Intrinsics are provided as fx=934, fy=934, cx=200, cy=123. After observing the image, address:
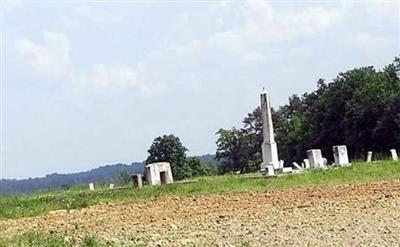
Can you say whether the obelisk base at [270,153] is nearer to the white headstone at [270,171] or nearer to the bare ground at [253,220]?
the white headstone at [270,171]

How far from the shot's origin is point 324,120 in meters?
65.1

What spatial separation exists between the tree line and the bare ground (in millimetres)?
33687

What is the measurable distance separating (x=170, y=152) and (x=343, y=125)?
12.4 metres

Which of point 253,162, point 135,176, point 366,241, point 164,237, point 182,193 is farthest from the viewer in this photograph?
point 253,162

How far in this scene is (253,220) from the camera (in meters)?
13.7

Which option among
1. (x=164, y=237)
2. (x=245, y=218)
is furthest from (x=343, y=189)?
(x=164, y=237)

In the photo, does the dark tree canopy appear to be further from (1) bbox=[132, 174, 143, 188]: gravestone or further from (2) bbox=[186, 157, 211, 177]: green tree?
(1) bbox=[132, 174, 143, 188]: gravestone

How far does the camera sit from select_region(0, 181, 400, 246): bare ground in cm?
1160

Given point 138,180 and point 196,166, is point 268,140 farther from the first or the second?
point 196,166

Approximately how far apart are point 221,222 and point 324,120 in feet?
171

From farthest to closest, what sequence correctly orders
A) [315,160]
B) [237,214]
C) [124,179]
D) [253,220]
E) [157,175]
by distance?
[124,179], [315,160], [157,175], [237,214], [253,220]

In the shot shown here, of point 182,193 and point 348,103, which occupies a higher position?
point 348,103

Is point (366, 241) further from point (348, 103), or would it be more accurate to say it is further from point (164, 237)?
point (348, 103)


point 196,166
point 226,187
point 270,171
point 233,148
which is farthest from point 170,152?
point 226,187
